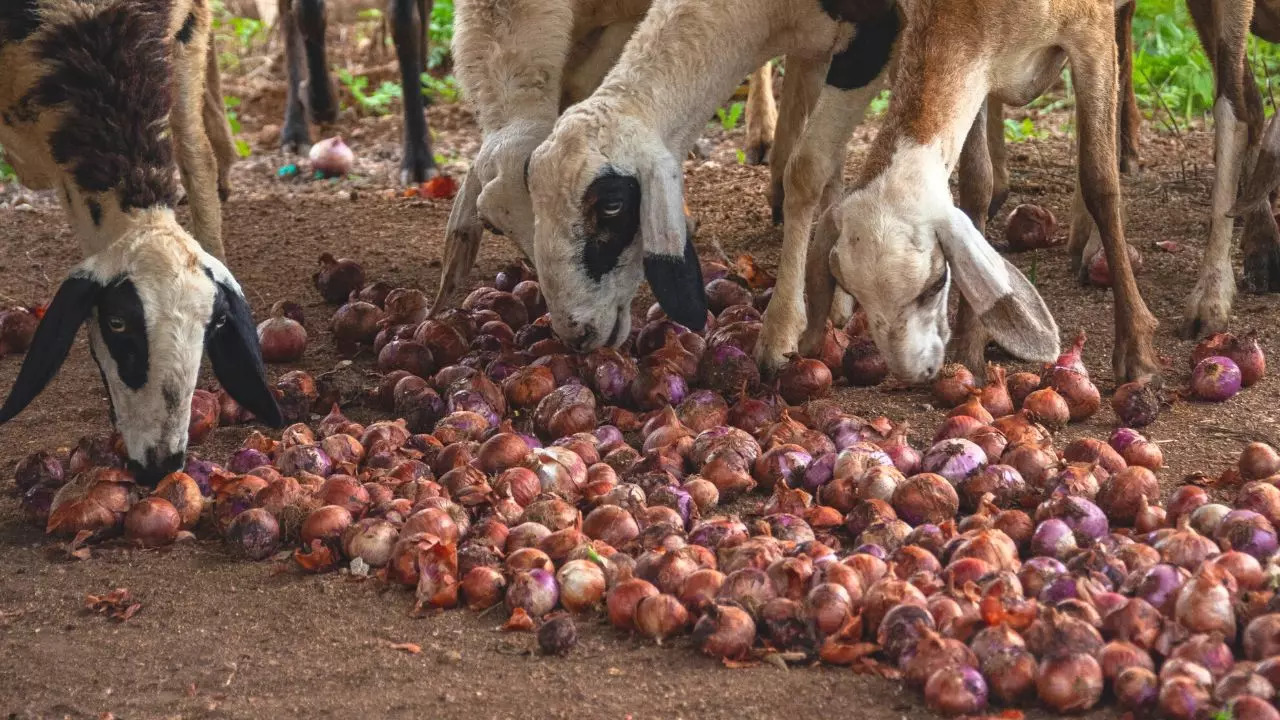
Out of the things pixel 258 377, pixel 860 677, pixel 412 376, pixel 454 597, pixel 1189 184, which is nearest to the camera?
pixel 860 677

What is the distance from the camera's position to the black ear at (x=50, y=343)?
464 centimetres

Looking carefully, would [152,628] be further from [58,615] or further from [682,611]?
[682,611]

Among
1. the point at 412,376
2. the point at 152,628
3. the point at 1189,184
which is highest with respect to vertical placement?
the point at 1189,184

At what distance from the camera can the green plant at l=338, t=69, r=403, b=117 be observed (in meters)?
11.4

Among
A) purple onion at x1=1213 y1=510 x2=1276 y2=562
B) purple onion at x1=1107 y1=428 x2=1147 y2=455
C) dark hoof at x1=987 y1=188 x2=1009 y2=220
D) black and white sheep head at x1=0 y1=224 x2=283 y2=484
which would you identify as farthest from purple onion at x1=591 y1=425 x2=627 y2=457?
dark hoof at x1=987 y1=188 x2=1009 y2=220

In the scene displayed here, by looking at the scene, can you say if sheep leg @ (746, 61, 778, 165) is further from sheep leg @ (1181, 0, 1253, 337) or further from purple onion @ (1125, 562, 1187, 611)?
purple onion @ (1125, 562, 1187, 611)

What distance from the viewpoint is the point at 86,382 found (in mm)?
5938

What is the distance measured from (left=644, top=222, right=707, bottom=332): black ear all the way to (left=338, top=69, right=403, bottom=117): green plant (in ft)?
21.7

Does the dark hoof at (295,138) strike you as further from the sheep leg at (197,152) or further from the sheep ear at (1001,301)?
the sheep ear at (1001,301)

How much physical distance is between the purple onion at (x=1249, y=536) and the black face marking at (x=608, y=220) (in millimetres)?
2359

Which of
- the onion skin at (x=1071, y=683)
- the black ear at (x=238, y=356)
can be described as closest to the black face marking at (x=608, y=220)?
the black ear at (x=238, y=356)

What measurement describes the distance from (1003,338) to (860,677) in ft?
5.05

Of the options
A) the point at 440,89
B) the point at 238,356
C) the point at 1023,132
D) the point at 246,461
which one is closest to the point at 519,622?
the point at 246,461

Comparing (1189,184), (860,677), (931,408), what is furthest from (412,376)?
(1189,184)
